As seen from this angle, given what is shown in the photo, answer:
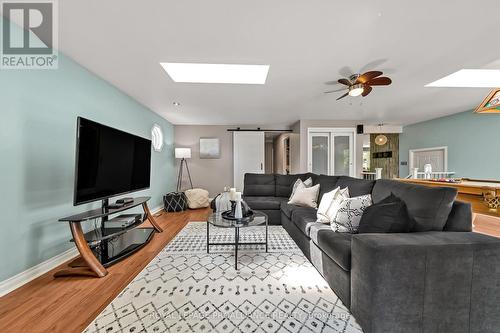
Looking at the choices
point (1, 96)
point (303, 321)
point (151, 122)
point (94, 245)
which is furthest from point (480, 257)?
point (151, 122)

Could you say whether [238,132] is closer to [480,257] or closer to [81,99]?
[81,99]

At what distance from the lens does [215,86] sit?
3098 mm

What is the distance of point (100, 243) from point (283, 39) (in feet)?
10.5

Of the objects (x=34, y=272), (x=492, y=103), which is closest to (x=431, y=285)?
(x=492, y=103)

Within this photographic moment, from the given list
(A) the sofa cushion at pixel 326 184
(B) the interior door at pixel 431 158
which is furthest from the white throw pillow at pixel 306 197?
(B) the interior door at pixel 431 158

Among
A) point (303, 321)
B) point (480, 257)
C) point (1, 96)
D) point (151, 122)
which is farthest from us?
point (151, 122)

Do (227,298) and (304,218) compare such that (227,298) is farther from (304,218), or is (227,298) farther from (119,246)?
(119,246)

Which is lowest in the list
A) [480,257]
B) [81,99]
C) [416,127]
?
[480,257]

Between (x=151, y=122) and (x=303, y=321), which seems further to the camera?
(x=151, y=122)

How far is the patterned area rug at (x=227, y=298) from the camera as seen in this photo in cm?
136

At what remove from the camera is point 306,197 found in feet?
10.5

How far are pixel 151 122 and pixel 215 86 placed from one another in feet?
7.29

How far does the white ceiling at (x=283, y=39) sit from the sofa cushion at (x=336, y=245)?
1.93 metres

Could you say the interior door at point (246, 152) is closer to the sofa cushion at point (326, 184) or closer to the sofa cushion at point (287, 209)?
the sofa cushion at point (287, 209)
